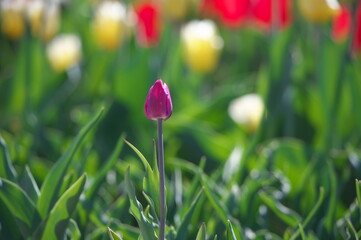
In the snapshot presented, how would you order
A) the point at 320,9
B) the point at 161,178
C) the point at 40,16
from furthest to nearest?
the point at 40,16 < the point at 320,9 < the point at 161,178

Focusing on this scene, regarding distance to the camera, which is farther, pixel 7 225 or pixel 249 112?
pixel 249 112

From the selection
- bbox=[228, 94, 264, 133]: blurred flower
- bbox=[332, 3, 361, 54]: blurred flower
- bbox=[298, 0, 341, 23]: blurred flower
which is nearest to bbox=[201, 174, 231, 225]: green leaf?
bbox=[228, 94, 264, 133]: blurred flower

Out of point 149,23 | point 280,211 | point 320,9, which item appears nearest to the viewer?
point 280,211

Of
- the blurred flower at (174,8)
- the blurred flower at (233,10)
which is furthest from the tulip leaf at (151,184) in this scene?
the blurred flower at (233,10)

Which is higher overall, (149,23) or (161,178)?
(161,178)

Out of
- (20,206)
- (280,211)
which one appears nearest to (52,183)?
(20,206)

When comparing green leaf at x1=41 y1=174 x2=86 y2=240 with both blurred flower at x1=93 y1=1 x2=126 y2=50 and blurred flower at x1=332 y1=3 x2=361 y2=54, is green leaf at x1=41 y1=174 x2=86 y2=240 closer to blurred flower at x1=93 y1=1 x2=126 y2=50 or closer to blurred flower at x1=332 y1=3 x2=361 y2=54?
blurred flower at x1=93 y1=1 x2=126 y2=50

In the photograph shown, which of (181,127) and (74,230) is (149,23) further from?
(74,230)
